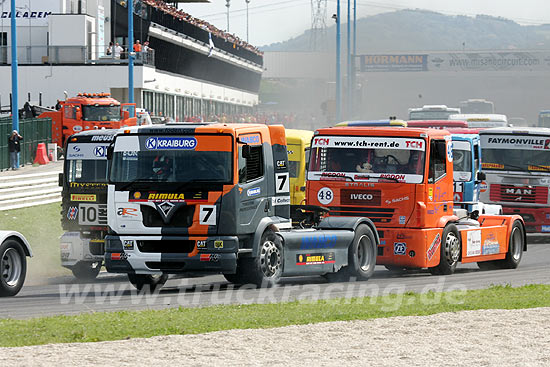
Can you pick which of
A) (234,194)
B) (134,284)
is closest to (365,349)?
(234,194)

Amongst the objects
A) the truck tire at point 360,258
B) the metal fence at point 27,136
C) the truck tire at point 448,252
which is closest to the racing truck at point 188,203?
the truck tire at point 360,258

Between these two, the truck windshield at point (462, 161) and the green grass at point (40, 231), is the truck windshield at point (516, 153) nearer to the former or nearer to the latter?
the truck windshield at point (462, 161)

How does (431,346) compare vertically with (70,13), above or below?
below

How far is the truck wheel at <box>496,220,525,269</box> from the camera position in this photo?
19812 mm

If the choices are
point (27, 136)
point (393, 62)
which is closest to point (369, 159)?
point (27, 136)

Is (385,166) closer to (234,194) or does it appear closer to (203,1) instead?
(234,194)

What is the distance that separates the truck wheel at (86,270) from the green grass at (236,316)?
5.87 meters

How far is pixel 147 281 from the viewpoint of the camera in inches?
617

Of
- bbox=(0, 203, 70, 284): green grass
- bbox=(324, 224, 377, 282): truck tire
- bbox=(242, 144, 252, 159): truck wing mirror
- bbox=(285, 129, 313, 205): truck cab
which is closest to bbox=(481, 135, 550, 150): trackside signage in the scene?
bbox=(285, 129, 313, 205): truck cab

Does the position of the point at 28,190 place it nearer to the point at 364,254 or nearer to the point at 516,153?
the point at 516,153

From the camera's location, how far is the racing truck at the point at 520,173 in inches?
977

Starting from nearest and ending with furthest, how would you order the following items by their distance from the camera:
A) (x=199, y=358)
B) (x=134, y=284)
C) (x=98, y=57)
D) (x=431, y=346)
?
1. (x=199, y=358)
2. (x=431, y=346)
3. (x=134, y=284)
4. (x=98, y=57)

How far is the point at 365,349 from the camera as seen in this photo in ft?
31.2

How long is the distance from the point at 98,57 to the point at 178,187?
154 feet
